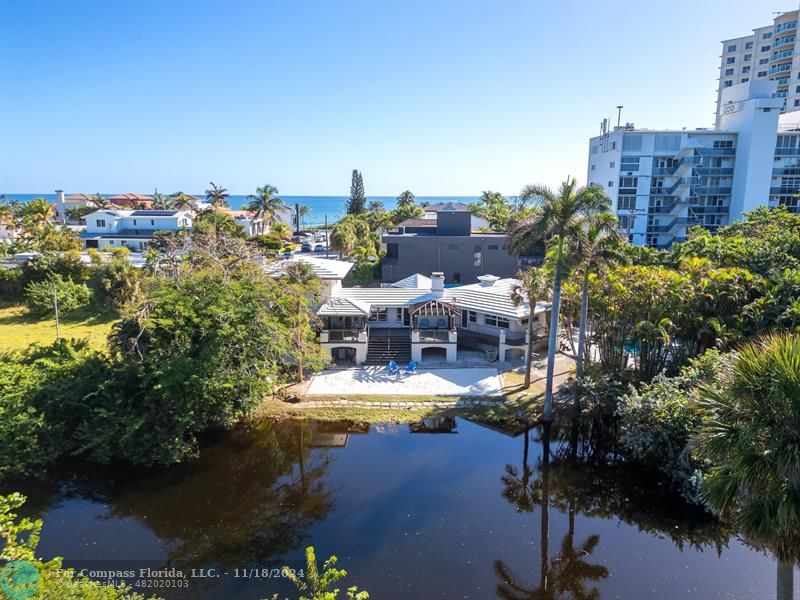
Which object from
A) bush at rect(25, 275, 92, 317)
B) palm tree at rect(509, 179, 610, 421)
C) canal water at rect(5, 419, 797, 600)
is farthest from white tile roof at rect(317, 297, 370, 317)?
bush at rect(25, 275, 92, 317)

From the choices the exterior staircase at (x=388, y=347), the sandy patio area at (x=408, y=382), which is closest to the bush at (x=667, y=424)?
the sandy patio area at (x=408, y=382)

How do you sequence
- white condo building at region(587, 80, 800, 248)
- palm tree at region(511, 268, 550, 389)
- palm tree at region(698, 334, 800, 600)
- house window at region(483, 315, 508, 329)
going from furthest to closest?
1. white condo building at region(587, 80, 800, 248)
2. house window at region(483, 315, 508, 329)
3. palm tree at region(511, 268, 550, 389)
4. palm tree at region(698, 334, 800, 600)

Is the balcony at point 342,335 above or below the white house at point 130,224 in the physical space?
below

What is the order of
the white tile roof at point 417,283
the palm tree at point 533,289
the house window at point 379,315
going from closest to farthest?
1. the palm tree at point 533,289
2. the house window at point 379,315
3. the white tile roof at point 417,283

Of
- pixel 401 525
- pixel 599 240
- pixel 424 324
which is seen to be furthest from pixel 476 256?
pixel 401 525

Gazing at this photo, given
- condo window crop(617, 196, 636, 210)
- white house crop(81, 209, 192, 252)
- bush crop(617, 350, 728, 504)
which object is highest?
condo window crop(617, 196, 636, 210)

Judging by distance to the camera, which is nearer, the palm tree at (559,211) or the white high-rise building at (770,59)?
the palm tree at (559,211)

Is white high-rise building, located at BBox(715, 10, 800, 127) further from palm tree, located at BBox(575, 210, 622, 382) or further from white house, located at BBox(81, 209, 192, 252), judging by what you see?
white house, located at BBox(81, 209, 192, 252)

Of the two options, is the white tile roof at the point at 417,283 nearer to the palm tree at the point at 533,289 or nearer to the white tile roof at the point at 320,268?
the white tile roof at the point at 320,268

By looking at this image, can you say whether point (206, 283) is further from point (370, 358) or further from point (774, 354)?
point (774, 354)
